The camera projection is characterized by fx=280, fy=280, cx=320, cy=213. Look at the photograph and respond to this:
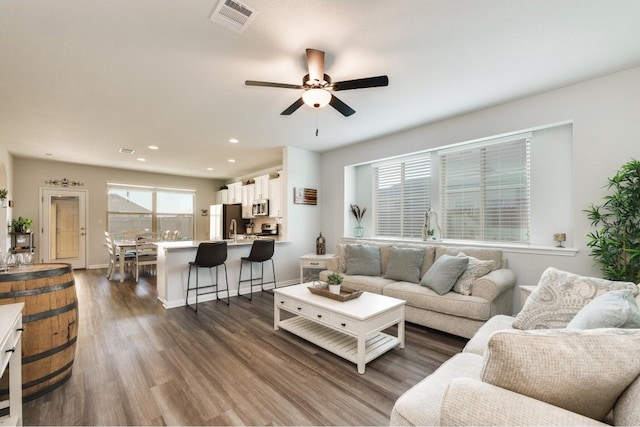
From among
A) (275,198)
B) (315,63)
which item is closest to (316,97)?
(315,63)

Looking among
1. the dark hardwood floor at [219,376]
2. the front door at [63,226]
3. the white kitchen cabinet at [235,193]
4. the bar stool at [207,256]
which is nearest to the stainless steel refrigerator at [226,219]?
the white kitchen cabinet at [235,193]

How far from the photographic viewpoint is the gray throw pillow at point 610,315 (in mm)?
1150

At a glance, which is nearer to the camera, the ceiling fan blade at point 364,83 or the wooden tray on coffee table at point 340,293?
the ceiling fan blade at point 364,83

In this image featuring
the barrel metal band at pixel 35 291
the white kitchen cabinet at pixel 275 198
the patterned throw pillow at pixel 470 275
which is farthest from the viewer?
the white kitchen cabinet at pixel 275 198

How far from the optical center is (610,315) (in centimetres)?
118

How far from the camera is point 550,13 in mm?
1889

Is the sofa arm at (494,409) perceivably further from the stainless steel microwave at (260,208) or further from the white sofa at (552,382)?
the stainless steel microwave at (260,208)

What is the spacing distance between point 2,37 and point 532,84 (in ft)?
15.1

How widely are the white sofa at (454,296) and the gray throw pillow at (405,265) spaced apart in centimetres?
4

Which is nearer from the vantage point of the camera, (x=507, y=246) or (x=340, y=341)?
(x=340, y=341)

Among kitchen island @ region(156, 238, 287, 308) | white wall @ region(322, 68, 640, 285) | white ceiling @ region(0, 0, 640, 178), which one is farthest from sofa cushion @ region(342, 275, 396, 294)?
white ceiling @ region(0, 0, 640, 178)

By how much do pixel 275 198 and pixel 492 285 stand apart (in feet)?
14.3

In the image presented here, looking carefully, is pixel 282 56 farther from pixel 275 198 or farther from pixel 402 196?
pixel 275 198

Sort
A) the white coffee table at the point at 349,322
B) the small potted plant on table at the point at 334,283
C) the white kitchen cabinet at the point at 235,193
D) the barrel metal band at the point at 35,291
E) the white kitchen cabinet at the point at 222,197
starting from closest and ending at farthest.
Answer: the barrel metal band at the point at 35,291
the white coffee table at the point at 349,322
the small potted plant on table at the point at 334,283
the white kitchen cabinet at the point at 235,193
the white kitchen cabinet at the point at 222,197
